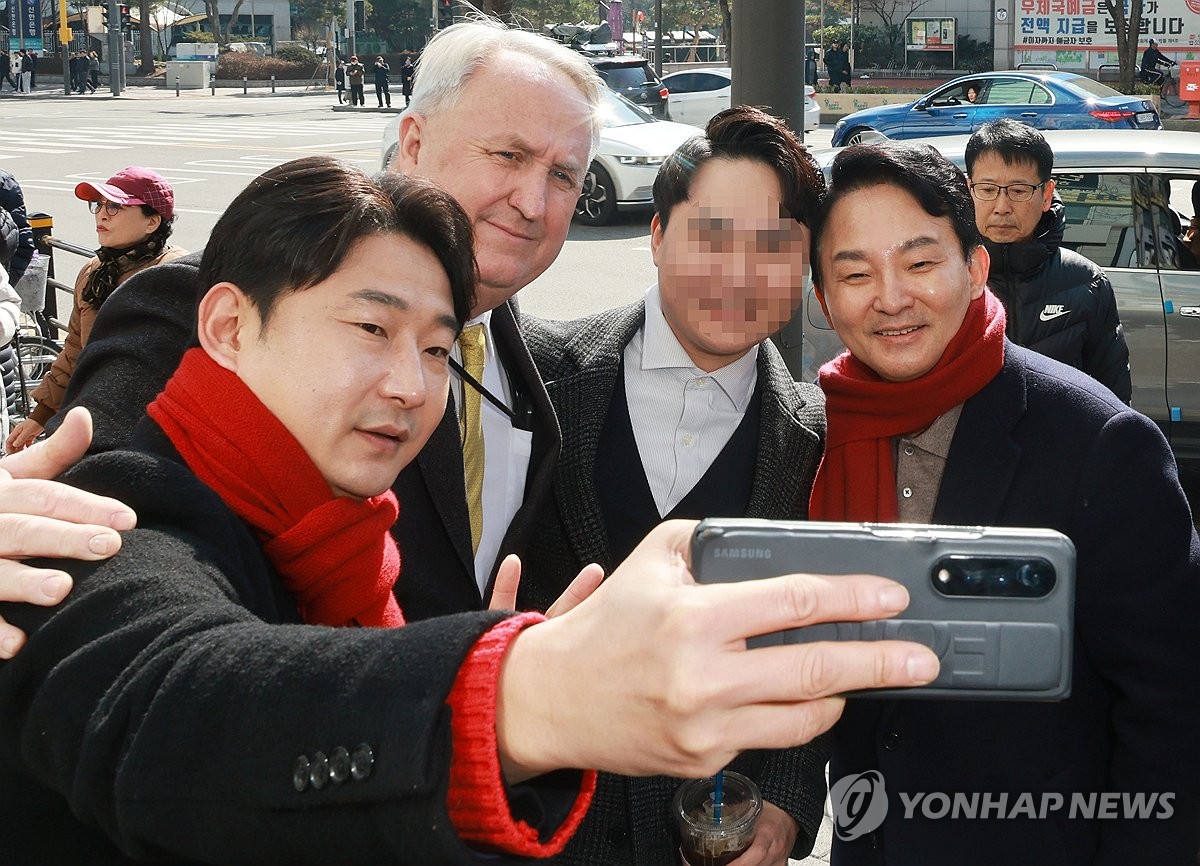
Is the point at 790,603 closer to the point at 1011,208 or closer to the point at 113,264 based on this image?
the point at 1011,208

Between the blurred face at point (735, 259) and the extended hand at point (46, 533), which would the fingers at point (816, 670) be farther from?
the blurred face at point (735, 259)

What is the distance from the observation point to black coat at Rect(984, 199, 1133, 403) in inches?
163

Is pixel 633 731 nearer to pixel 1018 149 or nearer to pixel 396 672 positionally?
pixel 396 672

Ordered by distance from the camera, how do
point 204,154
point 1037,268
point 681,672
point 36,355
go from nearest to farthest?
point 681,672
point 1037,268
point 36,355
point 204,154

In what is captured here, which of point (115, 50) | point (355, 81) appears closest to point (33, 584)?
point (355, 81)

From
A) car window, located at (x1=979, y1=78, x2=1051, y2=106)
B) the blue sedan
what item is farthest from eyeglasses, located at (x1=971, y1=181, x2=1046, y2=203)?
car window, located at (x1=979, y1=78, x2=1051, y2=106)

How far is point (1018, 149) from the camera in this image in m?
4.50

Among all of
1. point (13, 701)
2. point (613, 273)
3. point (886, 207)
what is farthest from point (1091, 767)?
point (613, 273)

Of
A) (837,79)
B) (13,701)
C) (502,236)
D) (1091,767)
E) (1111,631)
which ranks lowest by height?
(1091,767)

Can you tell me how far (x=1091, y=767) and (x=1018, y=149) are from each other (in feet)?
9.88

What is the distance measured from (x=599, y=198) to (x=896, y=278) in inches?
500

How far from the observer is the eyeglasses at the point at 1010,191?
4441 millimetres

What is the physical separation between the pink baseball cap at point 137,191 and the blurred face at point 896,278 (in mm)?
4367

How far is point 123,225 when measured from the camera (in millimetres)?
5699
